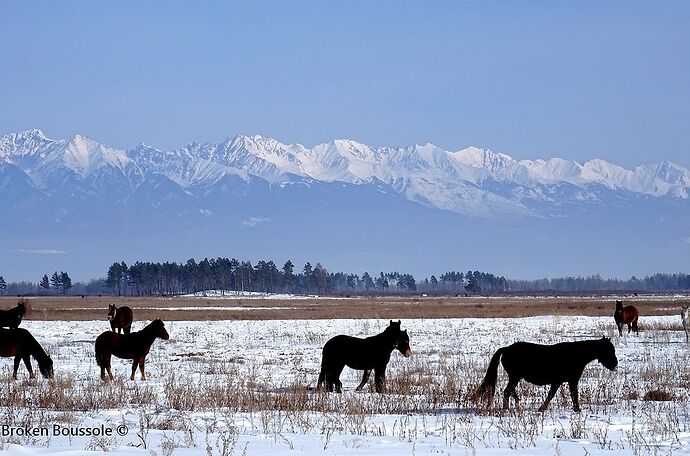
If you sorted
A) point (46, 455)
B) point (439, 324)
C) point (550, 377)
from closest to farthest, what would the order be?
point (46, 455), point (550, 377), point (439, 324)

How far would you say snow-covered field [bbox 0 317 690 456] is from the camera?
34.5ft

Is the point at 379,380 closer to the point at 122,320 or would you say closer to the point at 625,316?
the point at 122,320

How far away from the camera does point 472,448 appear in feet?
33.4

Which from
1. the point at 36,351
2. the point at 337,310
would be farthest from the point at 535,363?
the point at 337,310

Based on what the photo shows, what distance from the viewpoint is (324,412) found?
1353cm

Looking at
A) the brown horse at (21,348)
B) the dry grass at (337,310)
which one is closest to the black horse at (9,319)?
the brown horse at (21,348)

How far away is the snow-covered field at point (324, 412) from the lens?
10.5m

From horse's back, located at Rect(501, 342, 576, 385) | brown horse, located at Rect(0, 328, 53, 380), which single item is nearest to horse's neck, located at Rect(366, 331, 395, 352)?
horse's back, located at Rect(501, 342, 576, 385)

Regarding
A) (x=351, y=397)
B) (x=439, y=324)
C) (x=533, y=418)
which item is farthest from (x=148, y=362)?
(x=439, y=324)

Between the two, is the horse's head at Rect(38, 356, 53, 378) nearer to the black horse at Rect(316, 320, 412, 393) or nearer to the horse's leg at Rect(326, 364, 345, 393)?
the black horse at Rect(316, 320, 412, 393)

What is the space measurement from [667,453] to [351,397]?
6294mm

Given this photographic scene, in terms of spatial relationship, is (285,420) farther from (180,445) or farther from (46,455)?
(46,455)

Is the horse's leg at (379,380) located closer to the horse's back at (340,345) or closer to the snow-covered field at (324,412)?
the snow-covered field at (324,412)

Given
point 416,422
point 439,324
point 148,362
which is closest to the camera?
point 416,422
